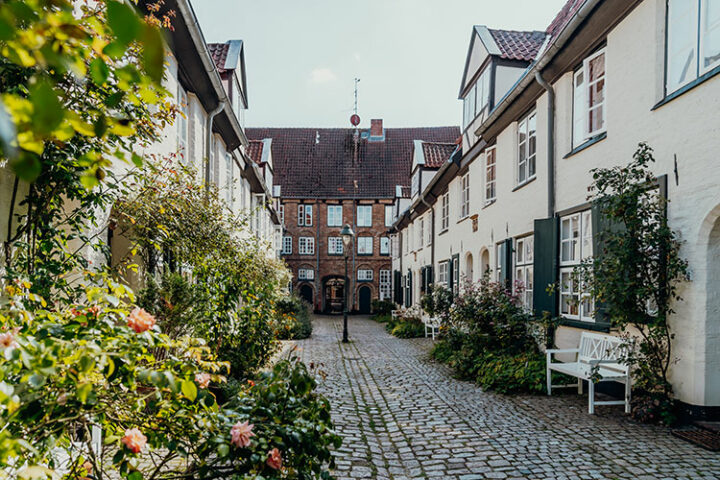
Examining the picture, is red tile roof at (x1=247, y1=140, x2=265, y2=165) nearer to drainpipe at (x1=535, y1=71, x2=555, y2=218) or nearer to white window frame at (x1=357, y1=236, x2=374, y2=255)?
white window frame at (x1=357, y1=236, x2=374, y2=255)

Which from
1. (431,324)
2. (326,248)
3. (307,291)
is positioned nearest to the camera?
(431,324)

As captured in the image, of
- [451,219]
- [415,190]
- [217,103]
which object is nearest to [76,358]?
[217,103]

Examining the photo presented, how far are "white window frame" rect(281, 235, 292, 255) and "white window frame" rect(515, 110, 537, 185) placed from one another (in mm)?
24639

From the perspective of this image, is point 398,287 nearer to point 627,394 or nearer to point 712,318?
point 627,394

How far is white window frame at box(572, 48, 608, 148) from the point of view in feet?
24.7

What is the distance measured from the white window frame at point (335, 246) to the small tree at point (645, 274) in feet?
93.2

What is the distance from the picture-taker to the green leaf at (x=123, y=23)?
0.76 meters

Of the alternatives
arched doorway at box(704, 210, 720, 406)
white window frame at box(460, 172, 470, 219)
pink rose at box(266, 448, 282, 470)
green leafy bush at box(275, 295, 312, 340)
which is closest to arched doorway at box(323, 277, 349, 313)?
green leafy bush at box(275, 295, 312, 340)

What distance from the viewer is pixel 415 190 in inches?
909

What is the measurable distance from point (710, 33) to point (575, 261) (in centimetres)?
386

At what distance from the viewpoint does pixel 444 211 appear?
18516 mm

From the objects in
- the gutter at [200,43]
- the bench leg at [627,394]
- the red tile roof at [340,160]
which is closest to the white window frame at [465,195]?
the gutter at [200,43]

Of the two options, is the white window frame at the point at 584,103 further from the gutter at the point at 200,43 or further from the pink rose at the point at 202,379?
the pink rose at the point at 202,379

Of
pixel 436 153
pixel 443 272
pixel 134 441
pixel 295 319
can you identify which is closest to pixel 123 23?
pixel 134 441
